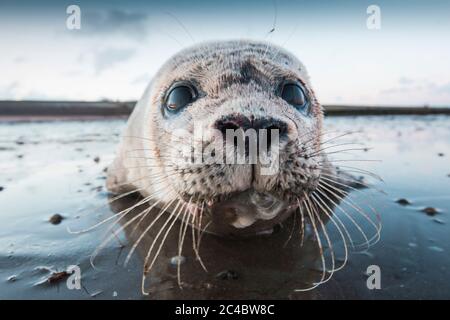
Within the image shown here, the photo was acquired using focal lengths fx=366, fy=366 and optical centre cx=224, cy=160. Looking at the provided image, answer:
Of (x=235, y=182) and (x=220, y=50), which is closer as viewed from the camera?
(x=235, y=182)

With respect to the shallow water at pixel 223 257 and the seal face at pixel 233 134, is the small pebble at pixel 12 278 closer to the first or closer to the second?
the shallow water at pixel 223 257

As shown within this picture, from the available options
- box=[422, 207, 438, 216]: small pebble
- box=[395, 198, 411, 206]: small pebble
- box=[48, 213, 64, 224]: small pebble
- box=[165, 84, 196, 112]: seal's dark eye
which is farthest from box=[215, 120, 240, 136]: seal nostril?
box=[395, 198, 411, 206]: small pebble

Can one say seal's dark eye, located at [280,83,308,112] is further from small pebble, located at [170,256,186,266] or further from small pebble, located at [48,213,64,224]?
small pebble, located at [48,213,64,224]

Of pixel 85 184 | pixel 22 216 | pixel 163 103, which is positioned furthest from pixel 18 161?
pixel 163 103

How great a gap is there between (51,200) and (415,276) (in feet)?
12.7

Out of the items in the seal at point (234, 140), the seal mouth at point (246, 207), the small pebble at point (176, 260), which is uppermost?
the seal at point (234, 140)

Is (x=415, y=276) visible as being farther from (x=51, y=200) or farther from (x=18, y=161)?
(x=18, y=161)

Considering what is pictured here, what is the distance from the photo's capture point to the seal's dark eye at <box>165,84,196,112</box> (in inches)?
116

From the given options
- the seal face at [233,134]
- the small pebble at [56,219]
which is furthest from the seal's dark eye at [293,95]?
the small pebble at [56,219]

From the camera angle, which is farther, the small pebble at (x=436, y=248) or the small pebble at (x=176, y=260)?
the small pebble at (x=436, y=248)

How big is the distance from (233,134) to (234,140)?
4 cm

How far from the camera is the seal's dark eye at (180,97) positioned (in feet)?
9.70

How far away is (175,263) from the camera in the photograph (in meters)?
2.71

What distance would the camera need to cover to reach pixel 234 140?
6.57ft
